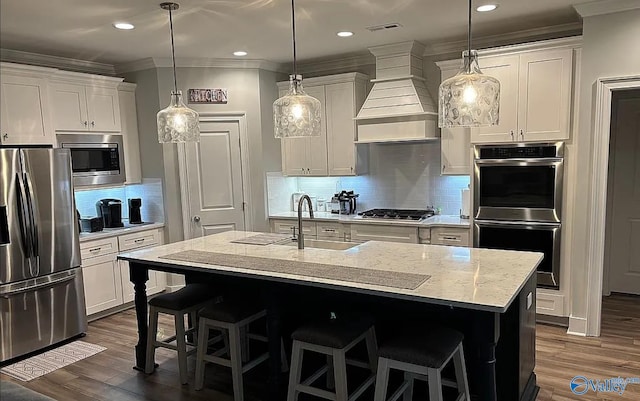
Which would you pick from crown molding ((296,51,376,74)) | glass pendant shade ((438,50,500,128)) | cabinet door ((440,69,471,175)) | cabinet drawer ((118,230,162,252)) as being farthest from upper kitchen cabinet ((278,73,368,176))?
glass pendant shade ((438,50,500,128))

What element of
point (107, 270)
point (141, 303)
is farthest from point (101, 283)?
point (141, 303)

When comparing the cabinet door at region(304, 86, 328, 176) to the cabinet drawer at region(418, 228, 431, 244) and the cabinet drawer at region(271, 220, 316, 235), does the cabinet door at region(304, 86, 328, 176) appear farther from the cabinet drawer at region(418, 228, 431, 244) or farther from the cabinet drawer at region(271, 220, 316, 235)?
the cabinet drawer at region(418, 228, 431, 244)

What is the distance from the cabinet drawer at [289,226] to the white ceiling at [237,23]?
6.27 ft

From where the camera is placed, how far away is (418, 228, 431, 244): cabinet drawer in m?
4.56

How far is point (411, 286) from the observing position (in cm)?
229

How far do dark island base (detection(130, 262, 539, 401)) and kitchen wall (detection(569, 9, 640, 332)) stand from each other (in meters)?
1.29

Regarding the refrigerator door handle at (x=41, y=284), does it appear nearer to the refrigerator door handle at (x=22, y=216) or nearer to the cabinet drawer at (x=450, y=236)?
the refrigerator door handle at (x=22, y=216)

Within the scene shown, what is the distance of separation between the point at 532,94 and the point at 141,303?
3.65 m

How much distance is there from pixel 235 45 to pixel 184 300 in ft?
8.55

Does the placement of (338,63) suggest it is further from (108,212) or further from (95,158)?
(108,212)

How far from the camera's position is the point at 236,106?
5.34 m

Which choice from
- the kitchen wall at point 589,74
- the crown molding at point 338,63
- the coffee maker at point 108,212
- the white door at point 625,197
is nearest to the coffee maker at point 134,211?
the coffee maker at point 108,212

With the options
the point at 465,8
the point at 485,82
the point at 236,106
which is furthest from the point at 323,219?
the point at 485,82

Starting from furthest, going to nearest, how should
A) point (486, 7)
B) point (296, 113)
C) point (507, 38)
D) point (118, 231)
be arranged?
point (118, 231)
point (507, 38)
point (486, 7)
point (296, 113)
